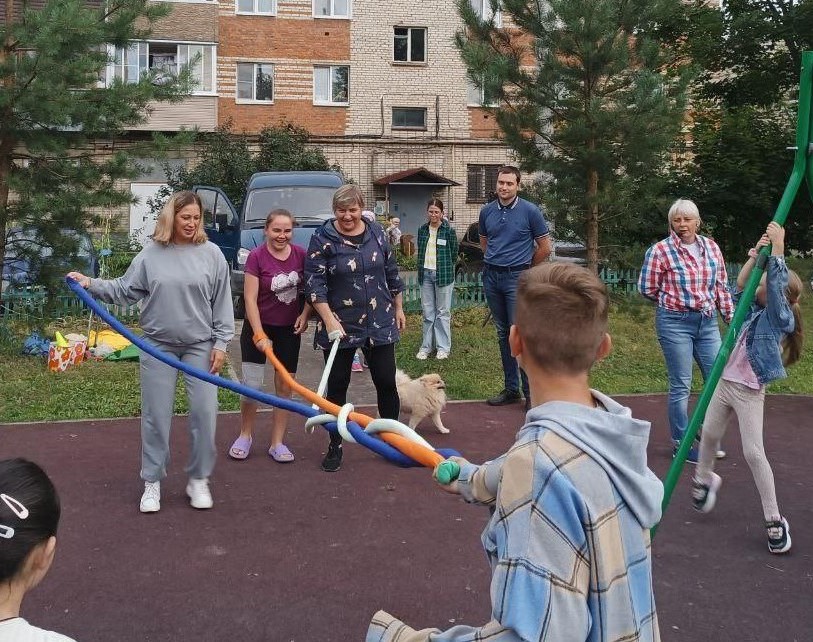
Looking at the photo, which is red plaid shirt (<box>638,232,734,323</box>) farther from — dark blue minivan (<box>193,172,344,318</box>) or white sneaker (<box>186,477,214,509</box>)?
dark blue minivan (<box>193,172,344,318</box>)

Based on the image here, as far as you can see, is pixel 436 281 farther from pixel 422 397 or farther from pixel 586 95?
pixel 422 397

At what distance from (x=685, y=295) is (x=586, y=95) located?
15.1 feet

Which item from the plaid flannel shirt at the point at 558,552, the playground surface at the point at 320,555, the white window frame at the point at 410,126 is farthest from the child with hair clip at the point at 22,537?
the white window frame at the point at 410,126

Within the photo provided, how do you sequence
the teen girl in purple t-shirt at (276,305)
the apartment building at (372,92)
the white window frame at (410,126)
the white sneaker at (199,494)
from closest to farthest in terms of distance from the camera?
the white sneaker at (199,494)
the teen girl in purple t-shirt at (276,305)
the apartment building at (372,92)
the white window frame at (410,126)

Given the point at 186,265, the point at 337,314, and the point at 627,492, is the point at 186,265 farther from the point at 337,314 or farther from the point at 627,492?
the point at 627,492

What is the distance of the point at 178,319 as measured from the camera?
5262 mm

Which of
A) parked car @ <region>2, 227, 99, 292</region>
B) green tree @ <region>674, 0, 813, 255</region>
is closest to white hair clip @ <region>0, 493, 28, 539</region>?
parked car @ <region>2, 227, 99, 292</region>

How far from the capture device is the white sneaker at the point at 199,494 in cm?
540

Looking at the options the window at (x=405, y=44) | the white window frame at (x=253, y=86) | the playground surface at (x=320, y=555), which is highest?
the window at (x=405, y=44)

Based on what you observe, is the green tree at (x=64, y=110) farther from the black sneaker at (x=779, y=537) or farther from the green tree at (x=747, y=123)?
the green tree at (x=747, y=123)

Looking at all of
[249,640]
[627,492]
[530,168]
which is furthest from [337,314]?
[530,168]

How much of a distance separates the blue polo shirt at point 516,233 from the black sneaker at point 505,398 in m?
1.31

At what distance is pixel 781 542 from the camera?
4.72 meters

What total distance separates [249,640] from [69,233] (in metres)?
7.01
